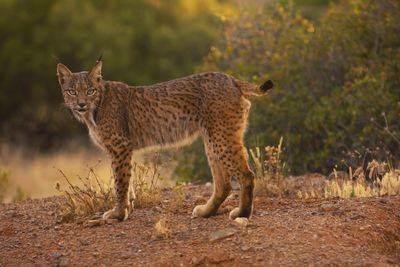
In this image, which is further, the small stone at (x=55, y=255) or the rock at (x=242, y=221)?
the rock at (x=242, y=221)

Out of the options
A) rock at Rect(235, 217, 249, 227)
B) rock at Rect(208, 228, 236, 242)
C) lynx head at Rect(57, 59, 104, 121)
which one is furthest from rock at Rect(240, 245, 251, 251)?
lynx head at Rect(57, 59, 104, 121)

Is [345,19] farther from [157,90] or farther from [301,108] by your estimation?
[157,90]

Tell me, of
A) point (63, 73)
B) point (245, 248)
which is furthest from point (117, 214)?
point (245, 248)

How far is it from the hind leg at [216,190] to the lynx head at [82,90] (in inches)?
53.3

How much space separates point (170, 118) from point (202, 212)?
43.0 inches

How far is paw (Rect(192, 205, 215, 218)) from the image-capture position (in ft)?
28.7

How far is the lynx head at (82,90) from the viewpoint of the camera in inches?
346

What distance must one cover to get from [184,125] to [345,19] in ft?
19.8

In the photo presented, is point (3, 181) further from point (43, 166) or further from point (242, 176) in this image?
point (43, 166)

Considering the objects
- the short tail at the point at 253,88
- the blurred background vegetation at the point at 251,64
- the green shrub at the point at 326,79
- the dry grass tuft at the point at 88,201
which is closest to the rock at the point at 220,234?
the short tail at the point at 253,88

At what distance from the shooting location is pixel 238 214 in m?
8.43

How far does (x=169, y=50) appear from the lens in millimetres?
23781

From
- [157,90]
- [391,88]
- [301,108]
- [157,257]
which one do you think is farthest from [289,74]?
[157,257]

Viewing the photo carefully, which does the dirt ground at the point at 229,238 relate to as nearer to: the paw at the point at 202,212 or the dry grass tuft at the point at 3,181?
the paw at the point at 202,212
